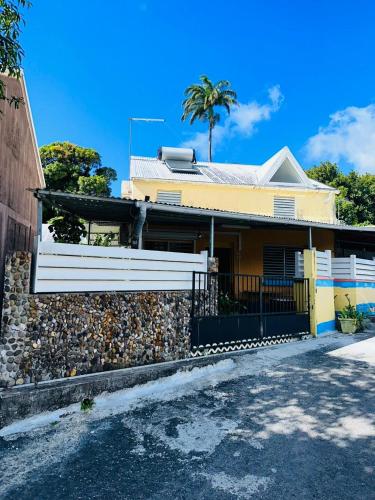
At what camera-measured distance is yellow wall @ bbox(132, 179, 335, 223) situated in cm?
1385

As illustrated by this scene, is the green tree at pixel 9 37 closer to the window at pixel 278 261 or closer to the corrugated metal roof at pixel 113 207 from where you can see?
the corrugated metal roof at pixel 113 207

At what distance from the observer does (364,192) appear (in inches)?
1123

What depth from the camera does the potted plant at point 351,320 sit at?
9.73 metres

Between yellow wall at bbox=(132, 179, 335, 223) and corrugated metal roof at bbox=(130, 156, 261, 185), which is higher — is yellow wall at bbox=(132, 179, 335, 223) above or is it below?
below

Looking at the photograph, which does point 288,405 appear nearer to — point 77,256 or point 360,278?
point 77,256

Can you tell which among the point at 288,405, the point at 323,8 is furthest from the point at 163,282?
the point at 323,8

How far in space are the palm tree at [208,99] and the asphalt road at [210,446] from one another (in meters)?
28.9

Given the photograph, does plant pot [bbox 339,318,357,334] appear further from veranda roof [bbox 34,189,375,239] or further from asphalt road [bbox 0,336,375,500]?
asphalt road [bbox 0,336,375,500]

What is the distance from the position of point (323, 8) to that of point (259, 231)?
26.2 ft

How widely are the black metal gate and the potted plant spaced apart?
5.19 feet

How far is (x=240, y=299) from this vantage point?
8.22m

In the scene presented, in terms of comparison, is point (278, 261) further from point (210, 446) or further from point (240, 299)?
point (210, 446)

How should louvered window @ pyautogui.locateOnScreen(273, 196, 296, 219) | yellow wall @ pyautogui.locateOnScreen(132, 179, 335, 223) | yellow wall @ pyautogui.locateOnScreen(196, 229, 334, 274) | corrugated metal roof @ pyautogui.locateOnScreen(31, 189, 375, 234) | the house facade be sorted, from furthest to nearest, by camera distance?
louvered window @ pyautogui.locateOnScreen(273, 196, 296, 219), yellow wall @ pyautogui.locateOnScreen(132, 179, 335, 223), yellow wall @ pyautogui.locateOnScreen(196, 229, 334, 274), the house facade, corrugated metal roof @ pyautogui.locateOnScreen(31, 189, 375, 234)

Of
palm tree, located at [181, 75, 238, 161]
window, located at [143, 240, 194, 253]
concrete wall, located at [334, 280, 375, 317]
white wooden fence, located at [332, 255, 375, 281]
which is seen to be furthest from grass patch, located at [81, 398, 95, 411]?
palm tree, located at [181, 75, 238, 161]
